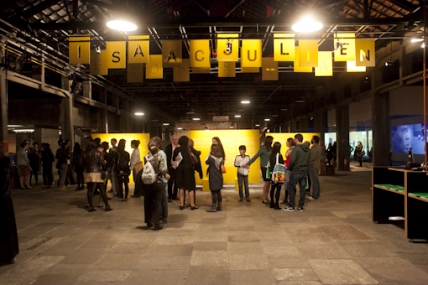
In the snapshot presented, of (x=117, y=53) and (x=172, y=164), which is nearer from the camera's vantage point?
(x=172, y=164)

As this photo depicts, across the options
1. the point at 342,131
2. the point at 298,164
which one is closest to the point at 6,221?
the point at 298,164

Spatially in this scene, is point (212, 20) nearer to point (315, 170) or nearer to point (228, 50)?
point (228, 50)

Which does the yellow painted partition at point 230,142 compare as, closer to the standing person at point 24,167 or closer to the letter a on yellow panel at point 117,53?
the letter a on yellow panel at point 117,53

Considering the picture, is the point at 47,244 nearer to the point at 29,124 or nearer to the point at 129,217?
the point at 129,217

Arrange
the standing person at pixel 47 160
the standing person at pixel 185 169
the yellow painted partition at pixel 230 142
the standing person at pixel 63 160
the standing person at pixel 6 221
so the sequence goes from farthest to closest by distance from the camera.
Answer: the standing person at pixel 47 160, the yellow painted partition at pixel 230 142, the standing person at pixel 63 160, the standing person at pixel 185 169, the standing person at pixel 6 221

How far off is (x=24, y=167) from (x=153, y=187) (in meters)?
8.65

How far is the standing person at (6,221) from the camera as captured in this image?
15.5 ft

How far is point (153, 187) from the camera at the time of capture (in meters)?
6.66

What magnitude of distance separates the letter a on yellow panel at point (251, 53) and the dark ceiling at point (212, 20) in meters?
0.34

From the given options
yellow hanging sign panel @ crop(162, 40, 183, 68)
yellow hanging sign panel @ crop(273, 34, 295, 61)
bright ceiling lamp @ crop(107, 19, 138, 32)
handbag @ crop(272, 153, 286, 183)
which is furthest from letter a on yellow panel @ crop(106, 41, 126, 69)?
handbag @ crop(272, 153, 286, 183)

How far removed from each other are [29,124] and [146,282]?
49.4 ft

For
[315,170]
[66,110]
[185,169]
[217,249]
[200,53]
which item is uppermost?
[200,53]

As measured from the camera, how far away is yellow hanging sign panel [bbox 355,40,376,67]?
1032 cm

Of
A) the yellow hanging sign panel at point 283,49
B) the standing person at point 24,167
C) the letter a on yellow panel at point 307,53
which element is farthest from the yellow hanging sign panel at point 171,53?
the standing person at point 24,167
